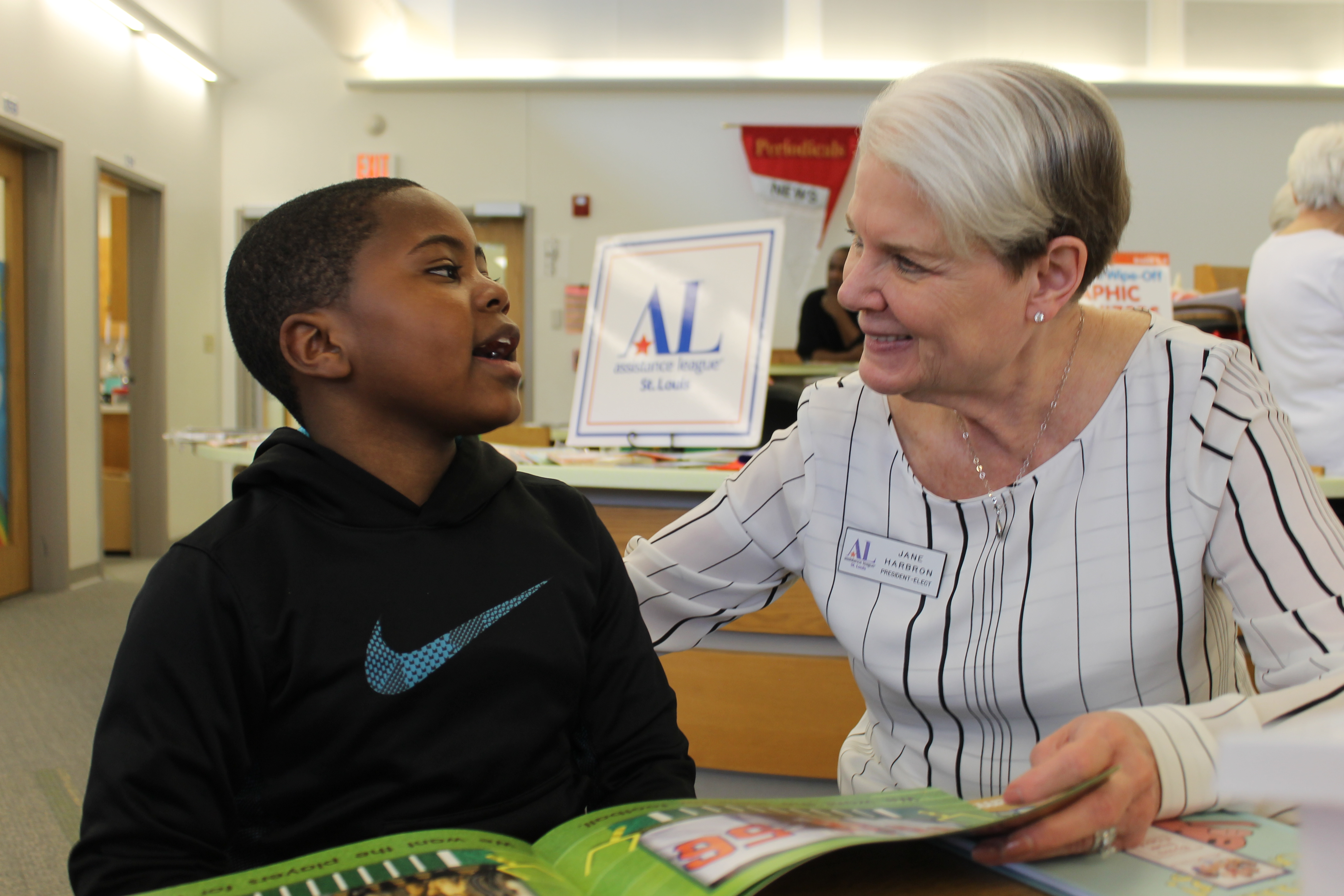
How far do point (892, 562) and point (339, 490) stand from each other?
22.7 inches

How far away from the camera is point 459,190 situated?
6906mm

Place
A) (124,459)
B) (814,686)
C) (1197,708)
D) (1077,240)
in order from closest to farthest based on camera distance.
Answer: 1. (1197,708)
2. (1077,240)
3. (814,686)
4. (124,459)

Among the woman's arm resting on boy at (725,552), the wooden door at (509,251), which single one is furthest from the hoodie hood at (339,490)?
the wooden door at (509,251)

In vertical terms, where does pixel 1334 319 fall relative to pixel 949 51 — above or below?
below

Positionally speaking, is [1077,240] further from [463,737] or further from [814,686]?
[814,686]

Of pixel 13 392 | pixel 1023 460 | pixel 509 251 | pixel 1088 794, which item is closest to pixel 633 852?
pixel 1088 794

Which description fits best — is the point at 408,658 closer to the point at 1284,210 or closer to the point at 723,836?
the point at 723,836

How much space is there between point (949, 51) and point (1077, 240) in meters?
6.61

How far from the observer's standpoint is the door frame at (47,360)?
5031 millimetres

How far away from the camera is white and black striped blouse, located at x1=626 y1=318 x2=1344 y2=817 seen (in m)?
0.89

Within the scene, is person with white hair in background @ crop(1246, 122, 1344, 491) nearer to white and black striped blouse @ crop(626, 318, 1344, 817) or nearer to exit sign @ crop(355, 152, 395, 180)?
white and black striped blouse @ crop(626, 318, 1344, 817)

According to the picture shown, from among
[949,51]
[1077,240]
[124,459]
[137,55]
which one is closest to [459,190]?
[137,55]

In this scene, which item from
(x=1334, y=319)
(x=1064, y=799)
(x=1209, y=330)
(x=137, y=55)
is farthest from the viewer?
(x=137, y=55)

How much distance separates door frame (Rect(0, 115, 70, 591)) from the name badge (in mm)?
5338
